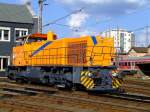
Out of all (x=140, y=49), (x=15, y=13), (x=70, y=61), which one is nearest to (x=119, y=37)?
(x=15, y=13)

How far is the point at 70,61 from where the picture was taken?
773 inches

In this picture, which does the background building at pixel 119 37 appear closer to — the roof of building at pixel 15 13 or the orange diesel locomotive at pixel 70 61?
the orange diesel locomotive at pixel 70 61

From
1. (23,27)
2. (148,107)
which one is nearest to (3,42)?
(23,27)

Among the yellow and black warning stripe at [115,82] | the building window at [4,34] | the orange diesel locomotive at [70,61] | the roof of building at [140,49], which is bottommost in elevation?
the yellow and black warning stripe at [115,82]

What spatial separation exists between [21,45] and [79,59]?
6.66 m

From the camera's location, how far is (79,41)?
63.0 ft

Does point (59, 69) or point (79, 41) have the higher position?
point (79, 41)

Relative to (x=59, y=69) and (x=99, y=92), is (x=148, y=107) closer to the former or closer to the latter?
(x=99, y=92)

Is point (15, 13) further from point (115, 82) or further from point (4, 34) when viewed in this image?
point (115, 82)

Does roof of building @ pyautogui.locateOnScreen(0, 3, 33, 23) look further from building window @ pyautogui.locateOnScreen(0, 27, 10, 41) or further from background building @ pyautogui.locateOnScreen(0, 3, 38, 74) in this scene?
building window @ pyautogui.locateOnScreen(0, 27, 10, 41)

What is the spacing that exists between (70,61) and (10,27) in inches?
873

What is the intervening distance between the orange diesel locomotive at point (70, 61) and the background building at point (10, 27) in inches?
658

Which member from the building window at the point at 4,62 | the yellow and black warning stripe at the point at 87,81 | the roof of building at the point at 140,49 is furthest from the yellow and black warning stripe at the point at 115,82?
the roof of building at the point at 140,49

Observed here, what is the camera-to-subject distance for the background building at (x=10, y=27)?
4006 centimetres
